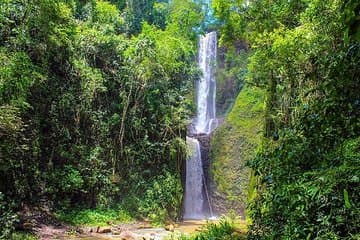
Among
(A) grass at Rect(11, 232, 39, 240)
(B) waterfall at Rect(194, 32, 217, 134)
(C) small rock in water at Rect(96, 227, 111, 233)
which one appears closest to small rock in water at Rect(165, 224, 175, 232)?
(C) small rock in water at Rect(96, 227, 111, 233)

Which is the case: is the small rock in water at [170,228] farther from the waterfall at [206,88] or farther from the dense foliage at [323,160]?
the waterfall at [206,88]

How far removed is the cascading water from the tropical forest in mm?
61

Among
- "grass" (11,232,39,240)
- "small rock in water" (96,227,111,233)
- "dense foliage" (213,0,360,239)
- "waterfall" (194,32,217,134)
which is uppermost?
"waterfall" (194,32,217,134)

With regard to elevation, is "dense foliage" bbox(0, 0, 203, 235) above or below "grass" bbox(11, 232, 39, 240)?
above

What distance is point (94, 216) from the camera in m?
10.2

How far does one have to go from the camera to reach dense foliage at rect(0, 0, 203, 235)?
27.4 feet

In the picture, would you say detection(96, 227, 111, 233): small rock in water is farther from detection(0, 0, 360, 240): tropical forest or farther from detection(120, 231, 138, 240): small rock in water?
detection(120, 231, 138, 240): small rock in water

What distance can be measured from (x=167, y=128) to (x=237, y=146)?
3.31m

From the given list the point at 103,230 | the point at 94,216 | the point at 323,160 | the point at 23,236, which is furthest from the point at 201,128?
the point at 323,160

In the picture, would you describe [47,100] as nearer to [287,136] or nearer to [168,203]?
[168,203]

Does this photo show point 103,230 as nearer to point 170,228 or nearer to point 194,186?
point 170,228

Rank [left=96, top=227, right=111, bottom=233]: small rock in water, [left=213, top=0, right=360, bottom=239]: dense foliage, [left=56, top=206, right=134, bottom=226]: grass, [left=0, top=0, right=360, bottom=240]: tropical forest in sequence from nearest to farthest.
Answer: [left=213, top=0, right=360, bottom=239]: dense foliage < [left=0, top=0, right=360, bottom=240]: tropical forest < [left=96, top=227, right=111, bottom=233]: small rock in water < [left=56, top=206, right=134, bottom=226]: grass

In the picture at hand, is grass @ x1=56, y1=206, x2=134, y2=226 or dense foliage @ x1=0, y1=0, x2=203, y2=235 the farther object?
grass @ x1=56, y1=206, x2=134, y2=226

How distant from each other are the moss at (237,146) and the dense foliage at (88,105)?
2.16 meters
